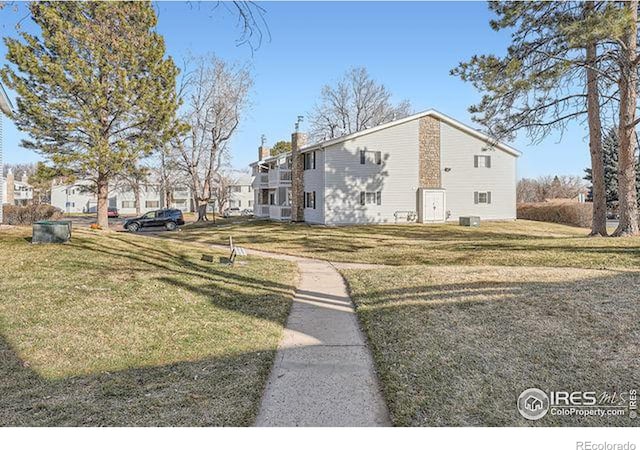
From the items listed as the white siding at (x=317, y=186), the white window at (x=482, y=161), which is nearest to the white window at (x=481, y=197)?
the white window at (x=482, y=161)

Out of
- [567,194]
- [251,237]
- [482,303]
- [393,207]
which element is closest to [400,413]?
[482,303]

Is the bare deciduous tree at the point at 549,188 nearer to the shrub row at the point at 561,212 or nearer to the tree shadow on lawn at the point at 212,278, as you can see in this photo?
the shrub row at the point at 561,212

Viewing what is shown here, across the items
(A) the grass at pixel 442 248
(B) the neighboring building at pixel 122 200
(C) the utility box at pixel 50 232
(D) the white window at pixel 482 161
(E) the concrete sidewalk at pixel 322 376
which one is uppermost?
(D) the white window at pixel 482 161

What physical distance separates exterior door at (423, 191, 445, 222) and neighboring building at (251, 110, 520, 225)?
7 cm

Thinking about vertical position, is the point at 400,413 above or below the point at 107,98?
below

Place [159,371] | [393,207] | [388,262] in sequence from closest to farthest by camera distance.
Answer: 1. [159,371]
2. [388,262]
3. [393,207]

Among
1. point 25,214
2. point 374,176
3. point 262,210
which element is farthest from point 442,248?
point 25,214

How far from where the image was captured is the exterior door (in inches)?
1145

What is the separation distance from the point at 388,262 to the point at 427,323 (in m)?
7.16

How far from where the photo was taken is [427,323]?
20.6 feet

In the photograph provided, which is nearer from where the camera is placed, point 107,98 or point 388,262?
point 388,262

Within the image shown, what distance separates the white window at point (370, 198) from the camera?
28.0m

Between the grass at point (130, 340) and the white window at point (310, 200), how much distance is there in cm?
1877

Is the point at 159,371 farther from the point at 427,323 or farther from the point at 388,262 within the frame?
the point at 388,262
